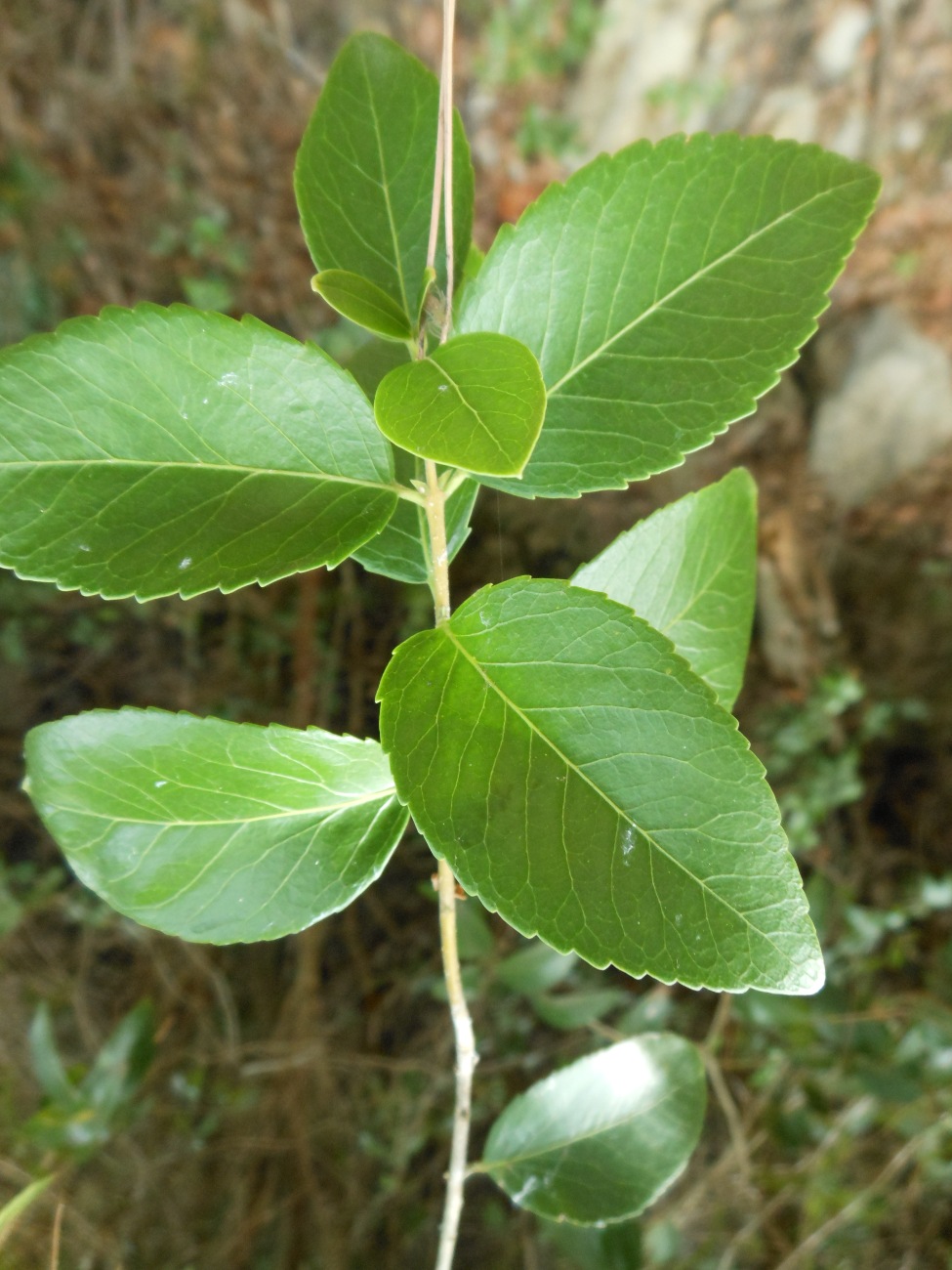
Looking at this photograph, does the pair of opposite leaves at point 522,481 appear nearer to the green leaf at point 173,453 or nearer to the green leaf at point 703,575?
the green leaf at point 173,453

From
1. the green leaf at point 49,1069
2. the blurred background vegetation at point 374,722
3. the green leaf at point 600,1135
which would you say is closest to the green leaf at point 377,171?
the green leaf at point 600,1135

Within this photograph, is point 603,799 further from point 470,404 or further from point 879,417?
point 879,417

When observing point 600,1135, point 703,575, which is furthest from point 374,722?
point 703,575

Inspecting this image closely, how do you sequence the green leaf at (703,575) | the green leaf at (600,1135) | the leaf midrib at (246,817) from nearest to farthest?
the leaf midrib at (246,817) → the green leaf at (703,575) → the green leaf at (600,1135)

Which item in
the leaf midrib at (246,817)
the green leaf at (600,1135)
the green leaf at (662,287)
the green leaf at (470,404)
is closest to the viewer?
the green leaf at (470,404)

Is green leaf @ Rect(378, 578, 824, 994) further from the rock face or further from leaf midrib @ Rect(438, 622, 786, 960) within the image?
the rock face

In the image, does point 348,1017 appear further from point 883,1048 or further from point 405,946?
point 883,1048
